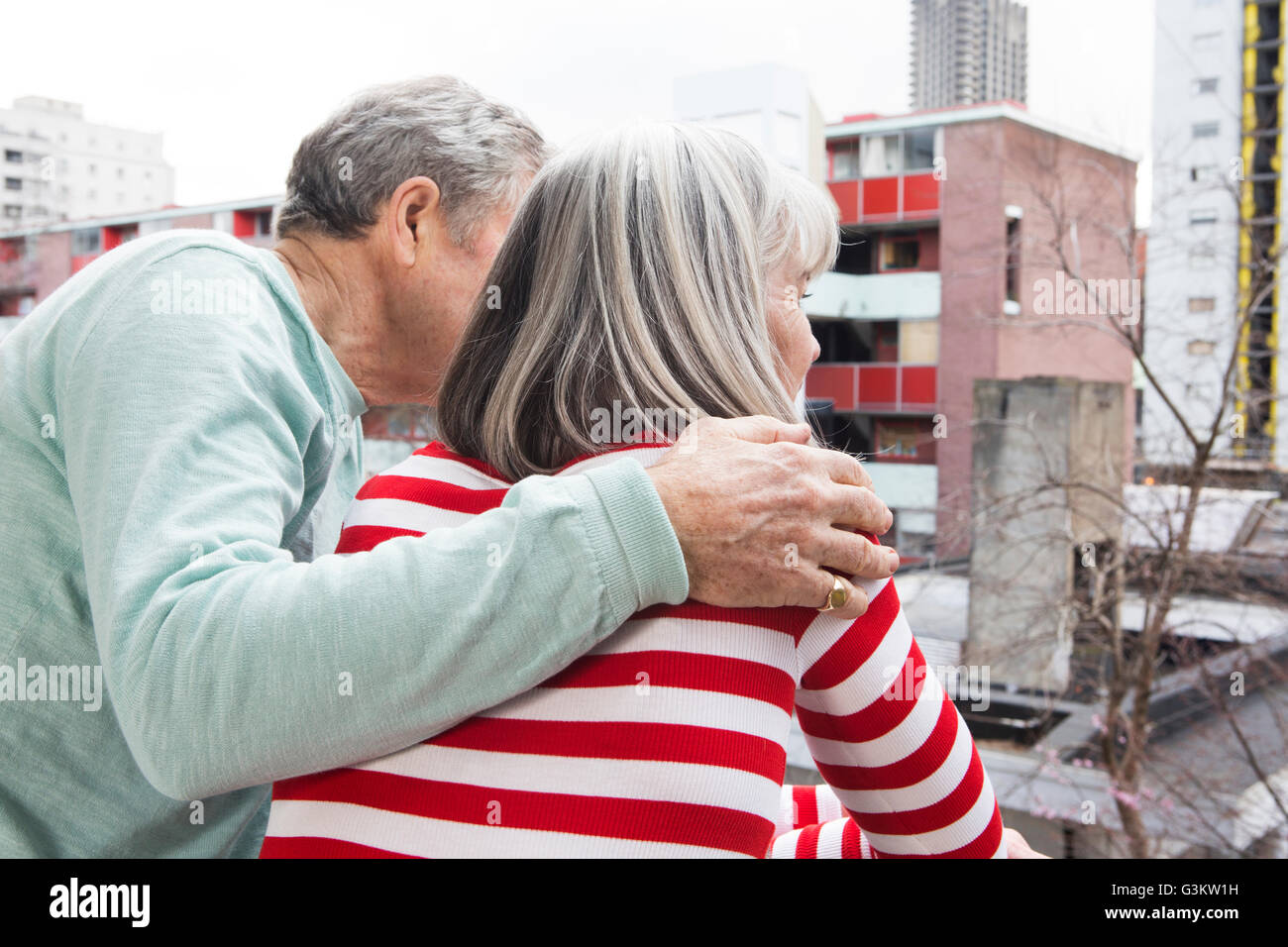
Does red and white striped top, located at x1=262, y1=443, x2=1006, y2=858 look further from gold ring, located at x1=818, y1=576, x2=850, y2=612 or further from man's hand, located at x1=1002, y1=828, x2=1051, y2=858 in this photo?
man's hand, located at x1=1002, y1=828, x2=1051, y2=858

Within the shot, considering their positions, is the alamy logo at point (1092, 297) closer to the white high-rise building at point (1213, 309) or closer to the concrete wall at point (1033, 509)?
the white high-rise building at point (1213, 309)

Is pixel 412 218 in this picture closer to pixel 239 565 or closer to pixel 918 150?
pixel 239 565

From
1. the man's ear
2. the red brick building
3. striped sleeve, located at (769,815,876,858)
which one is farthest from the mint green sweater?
the red brick building

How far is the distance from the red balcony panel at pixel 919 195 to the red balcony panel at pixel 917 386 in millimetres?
1442

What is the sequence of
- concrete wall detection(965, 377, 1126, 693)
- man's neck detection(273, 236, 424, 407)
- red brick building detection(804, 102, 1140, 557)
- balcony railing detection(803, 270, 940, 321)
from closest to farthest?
1. man's neck detection(273, 236, 424, 407)
2. concrete wall detection(965, 377, 1126, 693)
3. red brick building detection(804, 102, 1140, 557)
4. balcony railing detection(803, 270, 940, 321)

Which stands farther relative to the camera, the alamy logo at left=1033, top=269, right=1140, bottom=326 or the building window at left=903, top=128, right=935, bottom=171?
the building window at left=903, top=128, right=935, bottom=171

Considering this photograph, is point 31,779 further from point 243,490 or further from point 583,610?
point 583,610

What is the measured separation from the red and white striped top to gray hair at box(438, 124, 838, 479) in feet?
0.14

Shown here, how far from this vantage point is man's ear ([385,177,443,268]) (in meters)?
1.05

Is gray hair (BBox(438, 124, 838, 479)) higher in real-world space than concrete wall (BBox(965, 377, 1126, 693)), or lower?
higher

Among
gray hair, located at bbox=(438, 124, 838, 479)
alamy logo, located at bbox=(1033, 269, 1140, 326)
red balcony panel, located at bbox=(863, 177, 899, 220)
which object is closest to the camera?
gray hair, located at bbox=(438, 124, 838, 479)

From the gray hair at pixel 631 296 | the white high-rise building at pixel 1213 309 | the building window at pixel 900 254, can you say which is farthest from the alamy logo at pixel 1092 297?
the building window at pixel 900 254

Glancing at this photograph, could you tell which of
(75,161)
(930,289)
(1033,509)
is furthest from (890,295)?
(75,161)

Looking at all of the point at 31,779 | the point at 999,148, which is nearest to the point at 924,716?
the point at 31,779
